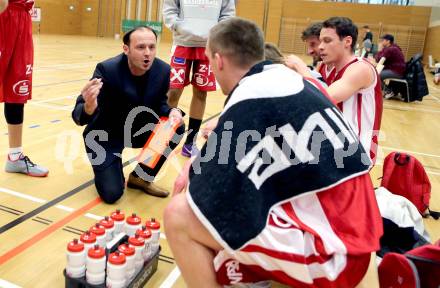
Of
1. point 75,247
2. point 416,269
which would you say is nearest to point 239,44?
point 75,247

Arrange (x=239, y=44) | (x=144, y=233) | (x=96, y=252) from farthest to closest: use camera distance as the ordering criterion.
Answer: (x=144, y=233), (x=96, y=252), (x=239, y=44)

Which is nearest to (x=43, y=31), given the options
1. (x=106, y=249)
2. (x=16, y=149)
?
(x=16, y=149)

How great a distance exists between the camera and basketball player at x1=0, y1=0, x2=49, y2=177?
285cm

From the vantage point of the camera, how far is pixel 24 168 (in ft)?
10.3

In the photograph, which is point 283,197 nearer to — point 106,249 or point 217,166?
point 217,166

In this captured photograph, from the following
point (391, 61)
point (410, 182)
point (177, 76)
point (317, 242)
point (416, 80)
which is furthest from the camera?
point (391, 61)

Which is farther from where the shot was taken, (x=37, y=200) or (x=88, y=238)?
(x=37, y=200)

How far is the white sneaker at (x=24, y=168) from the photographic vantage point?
313 cm

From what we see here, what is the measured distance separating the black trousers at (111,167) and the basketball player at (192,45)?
2.94 feet

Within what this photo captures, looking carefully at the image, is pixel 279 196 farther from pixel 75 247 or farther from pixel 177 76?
pixel 177 76

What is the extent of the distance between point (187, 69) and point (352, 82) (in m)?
1.78

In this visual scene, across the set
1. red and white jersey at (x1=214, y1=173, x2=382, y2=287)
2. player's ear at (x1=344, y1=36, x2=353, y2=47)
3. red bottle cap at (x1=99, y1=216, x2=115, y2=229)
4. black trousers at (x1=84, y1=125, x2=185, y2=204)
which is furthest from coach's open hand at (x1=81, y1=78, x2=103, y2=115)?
player's ear at (x1=344, y1=36, x2=353, y2=47)

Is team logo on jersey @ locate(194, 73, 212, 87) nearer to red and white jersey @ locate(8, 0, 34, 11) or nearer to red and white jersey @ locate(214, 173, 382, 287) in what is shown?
red and white jersey @ locate(8, 0, 34, 11)

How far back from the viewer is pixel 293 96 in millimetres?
1448
